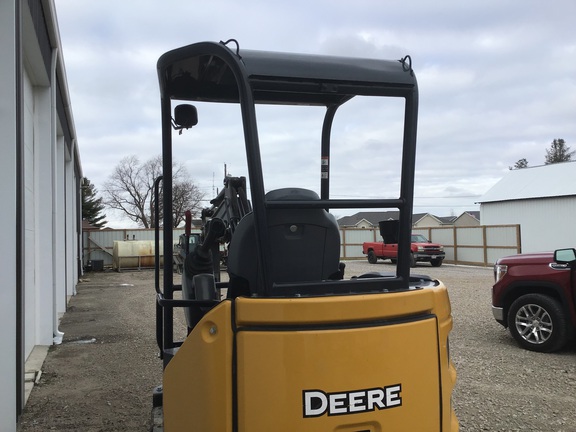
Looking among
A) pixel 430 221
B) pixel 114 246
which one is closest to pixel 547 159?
pixel 430 221

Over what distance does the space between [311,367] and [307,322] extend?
0.63 ft

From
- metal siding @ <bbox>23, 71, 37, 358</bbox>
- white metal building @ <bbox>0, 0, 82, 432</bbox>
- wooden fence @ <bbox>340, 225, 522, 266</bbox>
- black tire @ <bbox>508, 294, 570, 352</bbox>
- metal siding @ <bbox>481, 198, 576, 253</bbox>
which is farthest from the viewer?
metal siding @ <bbox>481, 198, 576, 253</bbox>

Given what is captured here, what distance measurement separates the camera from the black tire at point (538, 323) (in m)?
7.35

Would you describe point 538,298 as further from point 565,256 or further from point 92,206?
point 92,206

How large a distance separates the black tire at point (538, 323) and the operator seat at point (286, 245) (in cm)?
577

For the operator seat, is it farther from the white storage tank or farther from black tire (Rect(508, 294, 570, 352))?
the white storage tank

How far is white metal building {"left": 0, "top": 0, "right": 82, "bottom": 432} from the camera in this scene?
4.77 metres

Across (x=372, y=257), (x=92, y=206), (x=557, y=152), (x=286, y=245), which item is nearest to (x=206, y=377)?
(x=286, y=245)

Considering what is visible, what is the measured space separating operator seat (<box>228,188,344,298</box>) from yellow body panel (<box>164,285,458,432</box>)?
38cm

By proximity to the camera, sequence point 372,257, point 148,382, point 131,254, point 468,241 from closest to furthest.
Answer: point 148,382
point 131,254
point 372,257
point 468,241

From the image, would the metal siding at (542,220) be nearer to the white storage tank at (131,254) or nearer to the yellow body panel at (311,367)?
the white storage tank at (131,254)

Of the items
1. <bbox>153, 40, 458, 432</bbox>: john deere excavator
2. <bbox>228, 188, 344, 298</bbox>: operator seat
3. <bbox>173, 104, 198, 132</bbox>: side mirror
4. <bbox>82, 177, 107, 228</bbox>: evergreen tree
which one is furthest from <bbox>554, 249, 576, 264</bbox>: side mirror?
<bbox>82, 177, 107, 228</bbox>: evergreen tree

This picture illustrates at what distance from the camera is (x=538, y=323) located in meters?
7.58

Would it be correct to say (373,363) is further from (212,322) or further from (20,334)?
(20,334)
